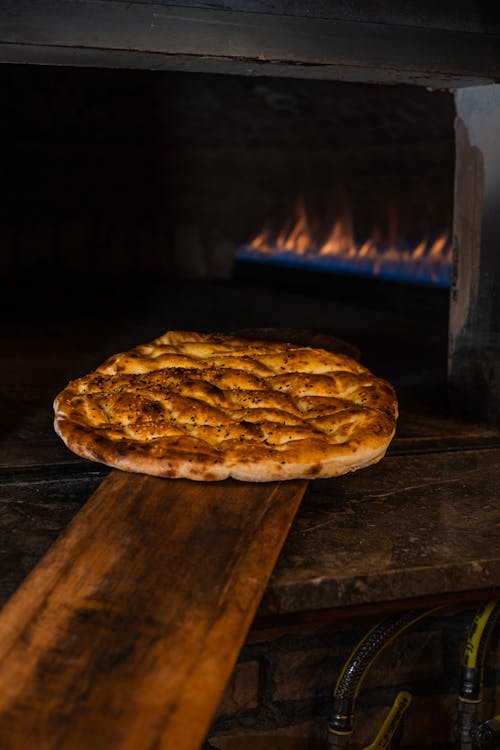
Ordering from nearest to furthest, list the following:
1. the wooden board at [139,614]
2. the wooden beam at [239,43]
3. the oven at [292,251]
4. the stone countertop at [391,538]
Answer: the wooden board at [139,614] < the stone countertop at [391,538] < the oven at [292,251] < the wooden beam at [239,43]

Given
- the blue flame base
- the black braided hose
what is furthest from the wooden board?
the blue flame base

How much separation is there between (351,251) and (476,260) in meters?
3.22

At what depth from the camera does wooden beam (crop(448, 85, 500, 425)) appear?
2496 mm

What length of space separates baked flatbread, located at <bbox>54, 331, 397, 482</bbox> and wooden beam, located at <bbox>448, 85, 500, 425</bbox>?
55cm

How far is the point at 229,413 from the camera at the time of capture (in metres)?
1.94

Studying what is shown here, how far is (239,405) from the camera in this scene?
6.52 feet

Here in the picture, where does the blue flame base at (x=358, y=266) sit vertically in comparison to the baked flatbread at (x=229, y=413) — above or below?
below

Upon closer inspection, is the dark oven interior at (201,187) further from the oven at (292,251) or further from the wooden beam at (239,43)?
Answer: the wooden beam at (239,43)

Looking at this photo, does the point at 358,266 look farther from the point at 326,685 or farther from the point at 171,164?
the point at 326,685

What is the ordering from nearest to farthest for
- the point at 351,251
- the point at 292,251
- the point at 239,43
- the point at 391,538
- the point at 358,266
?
the point at 391,538
the point at 239,43
the point at 358,266
the point at 351,251
the point at 292,251

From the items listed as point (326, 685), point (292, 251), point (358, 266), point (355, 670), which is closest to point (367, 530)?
point (355, 670)

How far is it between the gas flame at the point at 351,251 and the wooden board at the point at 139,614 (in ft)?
10.8

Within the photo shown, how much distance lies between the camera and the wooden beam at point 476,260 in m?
2.50

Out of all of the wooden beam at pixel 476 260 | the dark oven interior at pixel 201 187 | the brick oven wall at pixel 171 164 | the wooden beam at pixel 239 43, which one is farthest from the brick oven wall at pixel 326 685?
the brick oven wall at pixel 171 164
